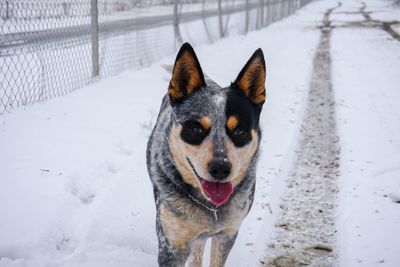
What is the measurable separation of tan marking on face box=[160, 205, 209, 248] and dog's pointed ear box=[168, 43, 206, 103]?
80 cm

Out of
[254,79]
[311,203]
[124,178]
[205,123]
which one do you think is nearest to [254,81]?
[254,79]

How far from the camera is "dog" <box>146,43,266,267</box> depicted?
8.05 ft

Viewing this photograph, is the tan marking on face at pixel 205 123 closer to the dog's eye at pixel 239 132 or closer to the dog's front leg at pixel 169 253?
the dog's eye at pixel 239 132

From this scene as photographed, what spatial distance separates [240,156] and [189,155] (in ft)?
1.09

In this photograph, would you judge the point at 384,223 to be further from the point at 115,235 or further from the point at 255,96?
the point at 115,235

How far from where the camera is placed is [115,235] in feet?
11.1

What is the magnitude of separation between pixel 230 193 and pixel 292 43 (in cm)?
1383

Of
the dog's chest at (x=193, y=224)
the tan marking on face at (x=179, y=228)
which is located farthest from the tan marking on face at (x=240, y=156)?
the tan marking on face at (x=179, y=228)

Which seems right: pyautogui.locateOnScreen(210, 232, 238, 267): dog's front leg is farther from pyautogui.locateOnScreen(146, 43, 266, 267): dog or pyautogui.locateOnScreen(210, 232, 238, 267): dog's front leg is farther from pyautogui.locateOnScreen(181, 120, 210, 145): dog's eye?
pyautogui.locateOnScreen(181, 120, 210, 145): dog's eye

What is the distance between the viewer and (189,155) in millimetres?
2477

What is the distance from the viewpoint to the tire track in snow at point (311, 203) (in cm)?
329

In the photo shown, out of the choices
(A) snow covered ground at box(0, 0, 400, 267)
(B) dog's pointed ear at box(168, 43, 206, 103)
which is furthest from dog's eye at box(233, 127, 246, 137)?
(A) snow covered ground at box(0, 0, 400, 267)

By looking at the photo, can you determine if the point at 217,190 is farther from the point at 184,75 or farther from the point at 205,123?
the point at 184,75

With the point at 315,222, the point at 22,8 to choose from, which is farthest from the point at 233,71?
the point at 315,222
